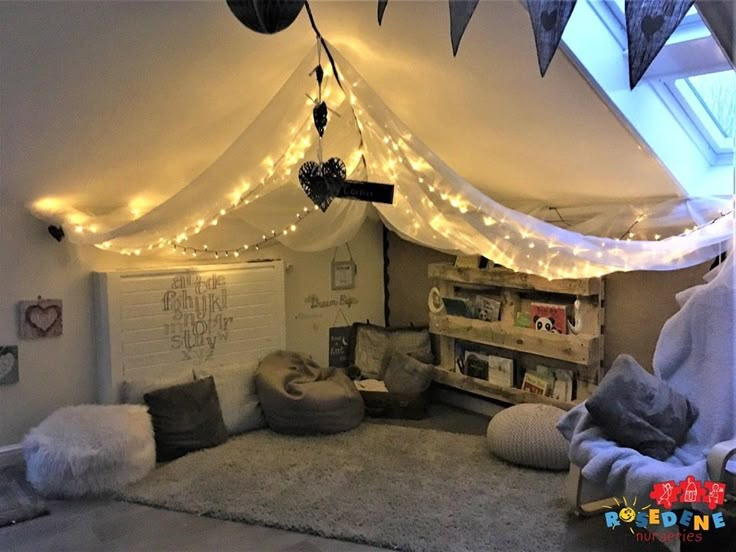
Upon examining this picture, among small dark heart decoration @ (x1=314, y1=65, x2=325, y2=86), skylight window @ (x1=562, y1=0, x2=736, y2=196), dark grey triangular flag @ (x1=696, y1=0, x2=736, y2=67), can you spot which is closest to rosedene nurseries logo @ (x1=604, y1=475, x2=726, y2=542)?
skylight window @ (x1=562, y1=0, x2=736, y2=196)

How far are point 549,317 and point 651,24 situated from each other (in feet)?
10.5

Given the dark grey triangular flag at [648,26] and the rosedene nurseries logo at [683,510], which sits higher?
the dark grey triangular flag at [648,26]

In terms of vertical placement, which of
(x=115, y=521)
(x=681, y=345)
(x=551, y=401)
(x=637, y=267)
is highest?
(x=637, y=267)

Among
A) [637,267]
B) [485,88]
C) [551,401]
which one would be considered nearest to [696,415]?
[637,267]

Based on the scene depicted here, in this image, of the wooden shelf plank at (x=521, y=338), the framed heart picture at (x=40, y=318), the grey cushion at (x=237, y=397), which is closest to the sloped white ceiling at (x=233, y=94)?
the framed heart picture at (x=40, y=318)

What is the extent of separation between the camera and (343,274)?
5.26 meters

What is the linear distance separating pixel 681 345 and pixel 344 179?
174 cm

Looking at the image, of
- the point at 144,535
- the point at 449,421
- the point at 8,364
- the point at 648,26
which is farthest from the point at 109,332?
the point at 648,26

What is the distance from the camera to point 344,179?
111 inches

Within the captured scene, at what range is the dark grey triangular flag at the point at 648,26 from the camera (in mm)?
1029

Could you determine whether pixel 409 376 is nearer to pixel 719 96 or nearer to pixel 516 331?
pixel 516 331

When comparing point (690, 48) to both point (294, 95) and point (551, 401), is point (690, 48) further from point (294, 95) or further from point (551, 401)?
point (551, 401)

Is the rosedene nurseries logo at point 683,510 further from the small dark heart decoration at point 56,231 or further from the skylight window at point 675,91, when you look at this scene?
the small dark heart decoration at point 56,231

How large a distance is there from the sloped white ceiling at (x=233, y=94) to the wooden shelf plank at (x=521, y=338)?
0.90m
